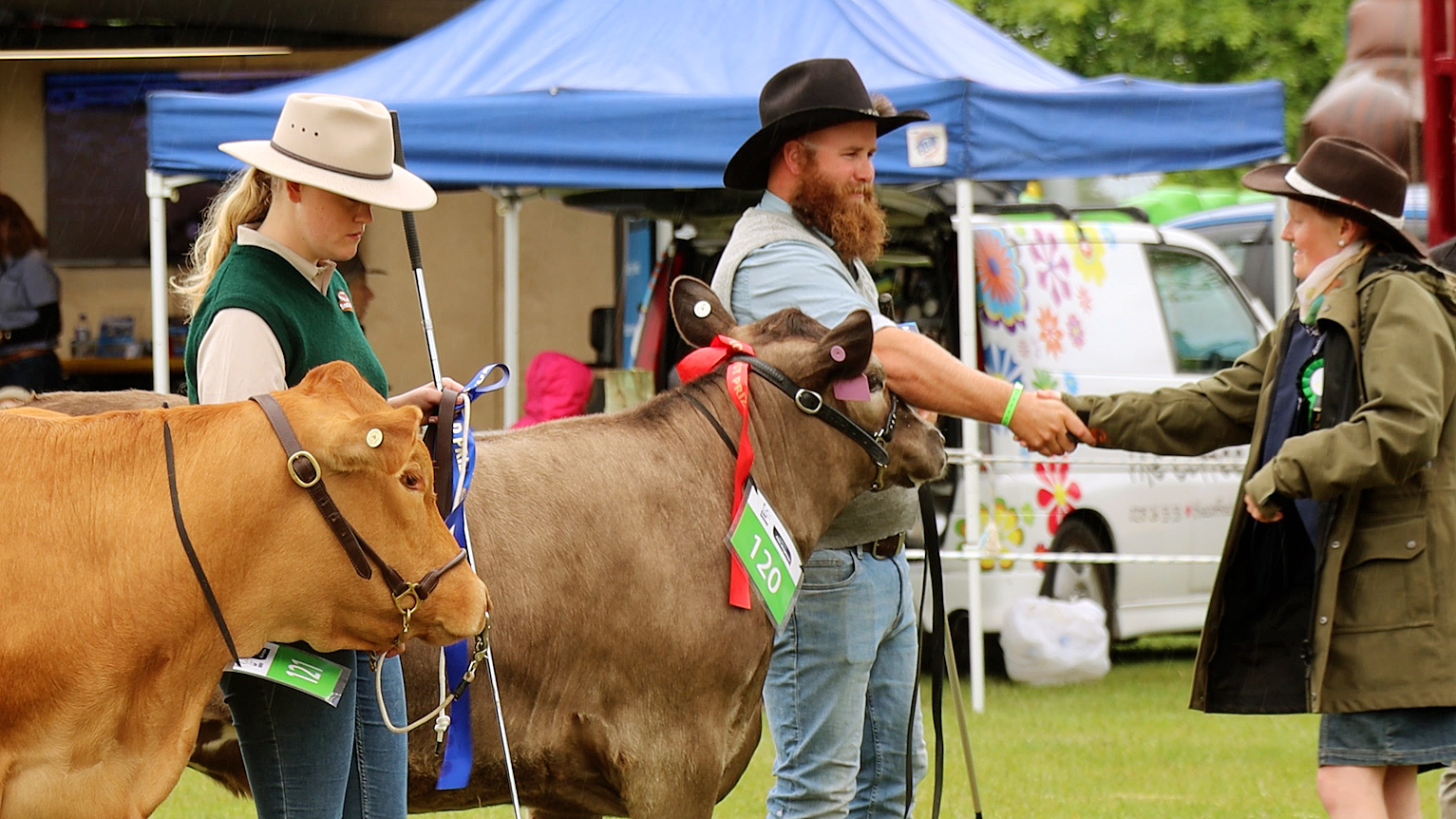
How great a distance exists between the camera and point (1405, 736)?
12.1 feet

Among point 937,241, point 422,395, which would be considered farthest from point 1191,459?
point 422,395

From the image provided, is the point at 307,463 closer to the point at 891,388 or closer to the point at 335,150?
the point at 335,150

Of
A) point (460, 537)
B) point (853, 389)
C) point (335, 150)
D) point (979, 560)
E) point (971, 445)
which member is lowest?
point (979, 560)

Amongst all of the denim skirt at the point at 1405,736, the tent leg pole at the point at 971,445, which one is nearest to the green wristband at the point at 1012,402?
the denim skirt at the point at 1405,736

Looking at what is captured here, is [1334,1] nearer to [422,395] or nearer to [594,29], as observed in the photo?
[594,29]

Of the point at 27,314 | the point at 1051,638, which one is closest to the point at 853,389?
the point at 1051,638

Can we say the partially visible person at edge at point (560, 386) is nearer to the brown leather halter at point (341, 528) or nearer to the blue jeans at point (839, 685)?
the blue jeans at point (839, 685)

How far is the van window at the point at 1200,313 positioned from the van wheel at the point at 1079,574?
1.12 m

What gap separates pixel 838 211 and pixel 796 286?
235mm

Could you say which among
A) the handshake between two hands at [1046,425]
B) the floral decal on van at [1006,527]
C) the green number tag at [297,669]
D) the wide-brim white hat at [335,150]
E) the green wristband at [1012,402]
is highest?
the wide-brim white hat at [335,150]

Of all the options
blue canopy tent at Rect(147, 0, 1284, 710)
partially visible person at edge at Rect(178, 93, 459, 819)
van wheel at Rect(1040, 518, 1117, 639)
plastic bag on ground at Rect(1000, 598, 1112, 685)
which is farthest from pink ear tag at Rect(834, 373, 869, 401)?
van wheel at Rect(1040, 518, 1117, 639)

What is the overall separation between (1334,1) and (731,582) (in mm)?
17342

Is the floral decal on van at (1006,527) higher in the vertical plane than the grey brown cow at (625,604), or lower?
lower

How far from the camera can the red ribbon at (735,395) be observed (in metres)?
3.59
